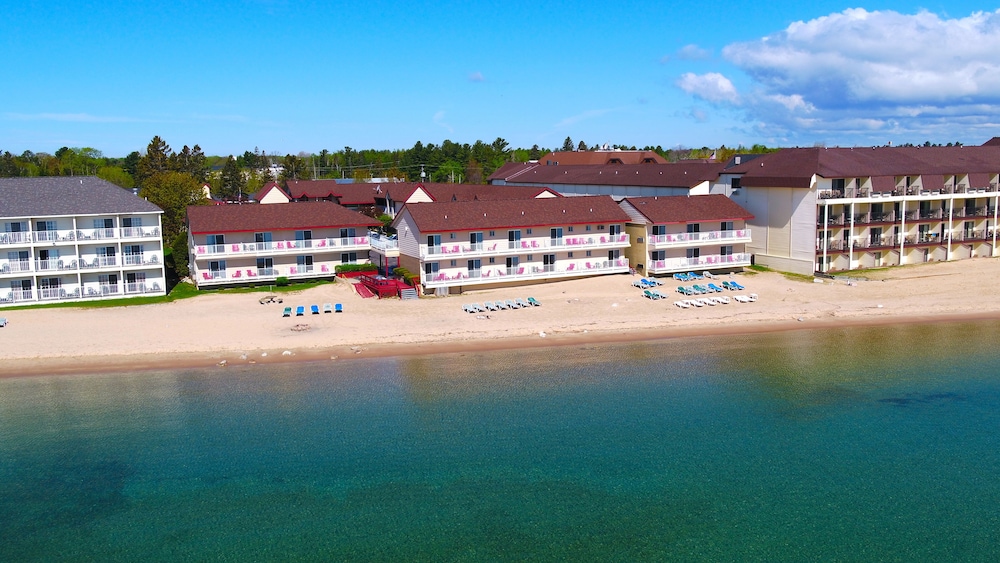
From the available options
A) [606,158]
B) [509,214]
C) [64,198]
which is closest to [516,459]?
[509,214]

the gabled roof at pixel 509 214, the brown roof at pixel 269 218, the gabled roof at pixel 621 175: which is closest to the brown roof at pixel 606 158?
the gabled roof at pixel 621 175

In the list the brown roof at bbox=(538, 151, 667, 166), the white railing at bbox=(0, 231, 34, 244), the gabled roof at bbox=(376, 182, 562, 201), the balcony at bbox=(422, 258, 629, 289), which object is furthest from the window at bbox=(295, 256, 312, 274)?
the brown roof at bbox=(538, 151, 667, 166)

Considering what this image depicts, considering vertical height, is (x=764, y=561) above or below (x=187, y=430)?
below

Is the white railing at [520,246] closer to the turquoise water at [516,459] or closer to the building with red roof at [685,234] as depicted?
the building with red roof at [685,234]

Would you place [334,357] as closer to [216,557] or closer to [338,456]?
[338,456]

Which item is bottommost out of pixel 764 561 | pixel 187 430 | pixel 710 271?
pixel 764 561

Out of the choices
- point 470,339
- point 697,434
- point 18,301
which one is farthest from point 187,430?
point 18,301
